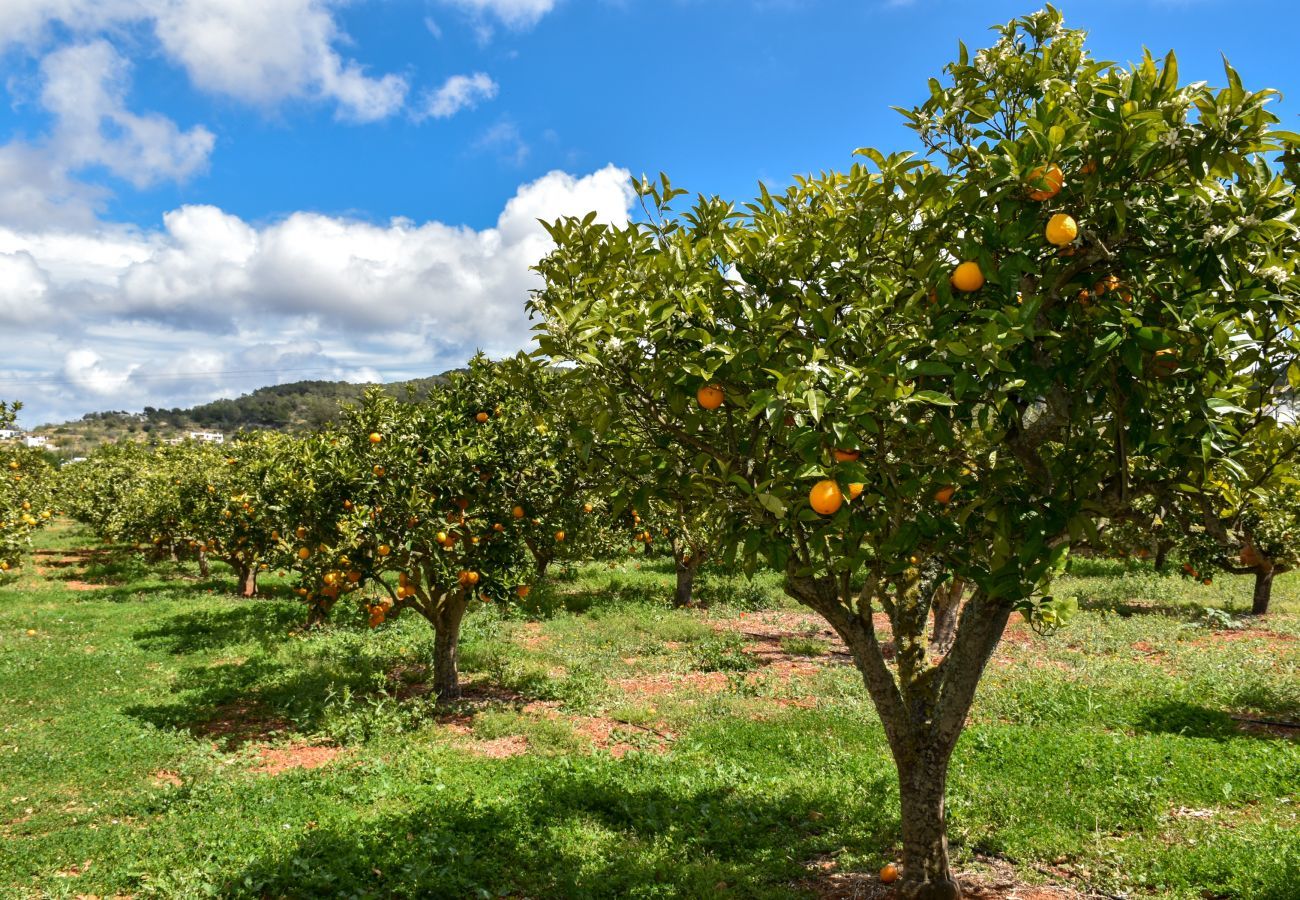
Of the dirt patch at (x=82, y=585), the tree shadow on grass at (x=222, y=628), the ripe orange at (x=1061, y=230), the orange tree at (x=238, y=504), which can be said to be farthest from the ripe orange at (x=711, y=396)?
the dirt patch at (x=82, y=585)

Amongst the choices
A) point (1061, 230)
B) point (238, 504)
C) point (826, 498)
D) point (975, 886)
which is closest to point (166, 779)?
point (975, 886)

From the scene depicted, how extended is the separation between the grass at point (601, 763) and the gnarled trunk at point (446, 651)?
1.60 ft

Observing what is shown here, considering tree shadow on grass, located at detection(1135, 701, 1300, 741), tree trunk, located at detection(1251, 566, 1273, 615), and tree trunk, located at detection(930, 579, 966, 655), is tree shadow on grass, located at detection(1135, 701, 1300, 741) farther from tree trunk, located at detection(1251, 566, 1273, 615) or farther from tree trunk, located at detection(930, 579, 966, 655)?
tree trunk, located at detection(1251, 566, 1273, 615)

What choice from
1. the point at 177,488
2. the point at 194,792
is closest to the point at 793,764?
the point at 194,792

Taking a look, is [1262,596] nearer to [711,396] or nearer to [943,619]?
[943,619]

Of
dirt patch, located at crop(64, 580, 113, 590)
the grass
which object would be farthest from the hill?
the grass

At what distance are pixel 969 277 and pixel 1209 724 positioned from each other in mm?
8812

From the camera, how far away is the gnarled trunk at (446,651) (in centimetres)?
1072

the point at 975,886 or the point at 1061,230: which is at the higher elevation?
the point at 1061,230

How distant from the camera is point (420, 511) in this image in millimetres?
9602

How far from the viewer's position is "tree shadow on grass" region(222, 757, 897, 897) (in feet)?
17.3

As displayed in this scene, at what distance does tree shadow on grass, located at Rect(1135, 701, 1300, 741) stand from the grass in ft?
0.19

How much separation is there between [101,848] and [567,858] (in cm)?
399

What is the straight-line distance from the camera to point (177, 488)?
2102 cm
